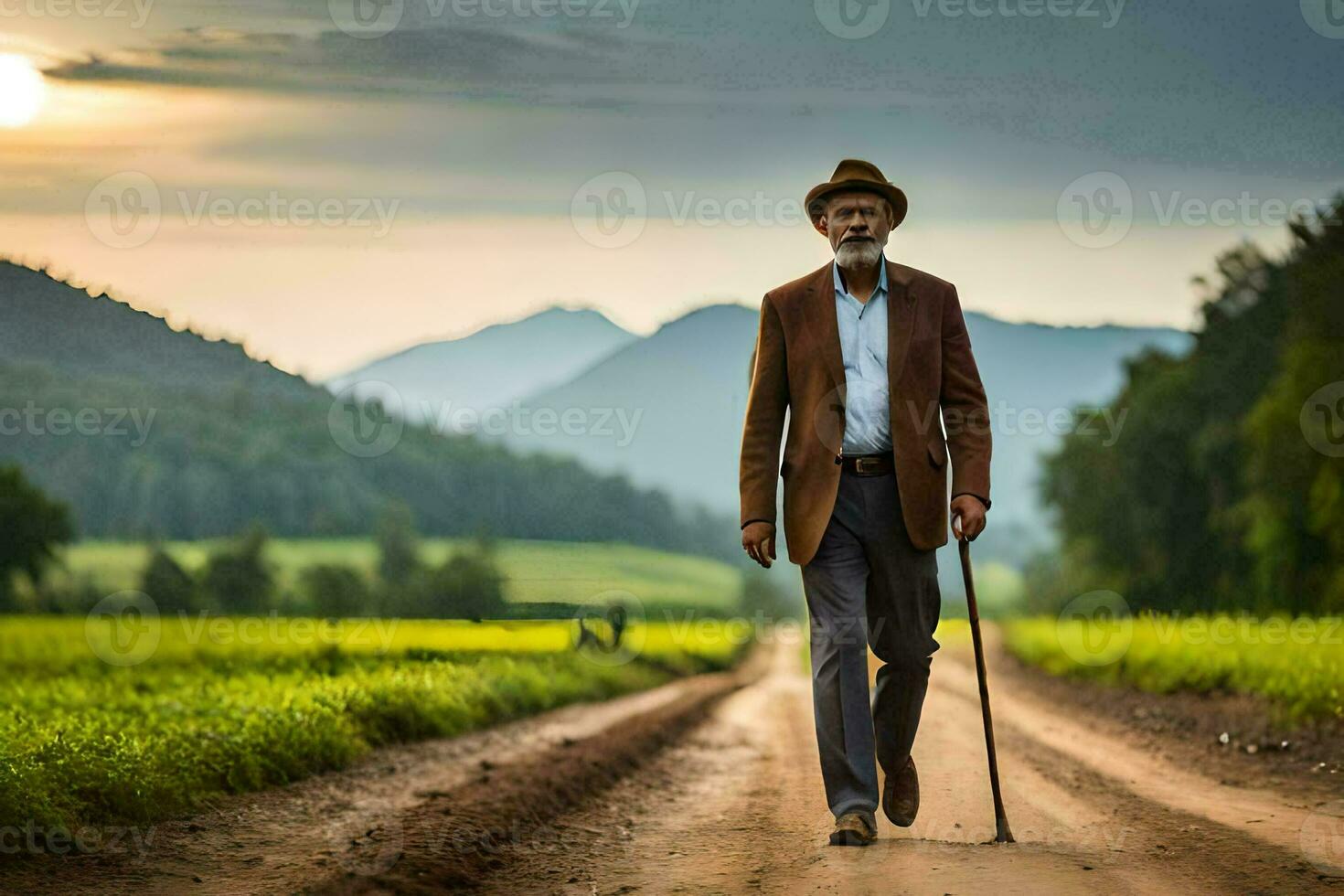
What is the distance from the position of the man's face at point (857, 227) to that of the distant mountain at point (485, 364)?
26.5ft

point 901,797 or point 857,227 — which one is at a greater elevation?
point 857,227

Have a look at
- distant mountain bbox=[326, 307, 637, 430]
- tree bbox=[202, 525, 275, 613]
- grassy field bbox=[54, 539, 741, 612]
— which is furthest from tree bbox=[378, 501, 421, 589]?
distant mountain bbox=[326, 307, 637, 430]

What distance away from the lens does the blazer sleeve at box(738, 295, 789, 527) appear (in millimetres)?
6656

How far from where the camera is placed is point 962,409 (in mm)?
6762

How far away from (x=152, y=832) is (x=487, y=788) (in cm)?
205

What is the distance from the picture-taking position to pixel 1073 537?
53.8m

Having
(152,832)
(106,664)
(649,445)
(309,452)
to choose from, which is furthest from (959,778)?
(649,445)

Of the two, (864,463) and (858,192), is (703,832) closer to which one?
(864,463)

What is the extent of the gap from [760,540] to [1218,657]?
11.3 metres

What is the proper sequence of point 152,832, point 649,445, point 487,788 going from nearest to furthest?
point 152,832, point 487,788, point 649,445

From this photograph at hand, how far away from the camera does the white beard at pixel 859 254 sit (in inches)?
259

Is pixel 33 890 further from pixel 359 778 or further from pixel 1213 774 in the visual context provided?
pixel 1213 774

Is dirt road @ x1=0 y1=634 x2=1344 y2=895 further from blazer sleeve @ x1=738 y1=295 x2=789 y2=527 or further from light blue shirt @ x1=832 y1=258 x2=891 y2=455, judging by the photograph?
light blue shirt @ x1=832 y1=258 x2=891 y2=455

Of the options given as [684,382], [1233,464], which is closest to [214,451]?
[1233,464]
